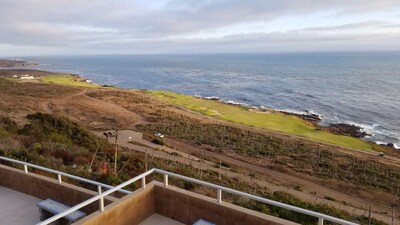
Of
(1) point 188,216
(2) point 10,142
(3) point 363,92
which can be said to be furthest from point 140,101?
(1) point 188,216

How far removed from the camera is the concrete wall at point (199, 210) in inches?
227

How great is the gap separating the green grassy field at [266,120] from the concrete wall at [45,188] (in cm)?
3803

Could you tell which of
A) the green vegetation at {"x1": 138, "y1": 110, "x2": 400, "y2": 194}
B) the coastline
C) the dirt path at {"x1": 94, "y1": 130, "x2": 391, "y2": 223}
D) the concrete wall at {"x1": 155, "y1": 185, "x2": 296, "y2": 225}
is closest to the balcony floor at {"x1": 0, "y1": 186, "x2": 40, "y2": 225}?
the concrete wall at {"x1": 155, "y1": 185, "x2": 296, "y2": 225}

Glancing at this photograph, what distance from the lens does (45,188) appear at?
7.95 meters

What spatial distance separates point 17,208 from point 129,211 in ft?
10.1

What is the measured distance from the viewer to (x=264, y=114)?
187 feet

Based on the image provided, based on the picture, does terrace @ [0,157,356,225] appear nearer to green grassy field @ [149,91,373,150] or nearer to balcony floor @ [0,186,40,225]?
balcony floor @ [0,186,40,225]

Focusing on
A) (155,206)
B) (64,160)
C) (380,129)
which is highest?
(155,206)

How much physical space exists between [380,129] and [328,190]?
2965cm

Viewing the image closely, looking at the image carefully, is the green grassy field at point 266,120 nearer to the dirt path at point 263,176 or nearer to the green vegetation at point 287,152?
the green vegetation at point 287,152

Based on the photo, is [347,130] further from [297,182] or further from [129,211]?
[129,211]

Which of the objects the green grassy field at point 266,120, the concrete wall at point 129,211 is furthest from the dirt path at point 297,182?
the concrete wall at point 129,211

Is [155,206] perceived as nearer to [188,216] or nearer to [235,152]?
[188,216]

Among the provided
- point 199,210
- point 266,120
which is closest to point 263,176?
point 199,210
